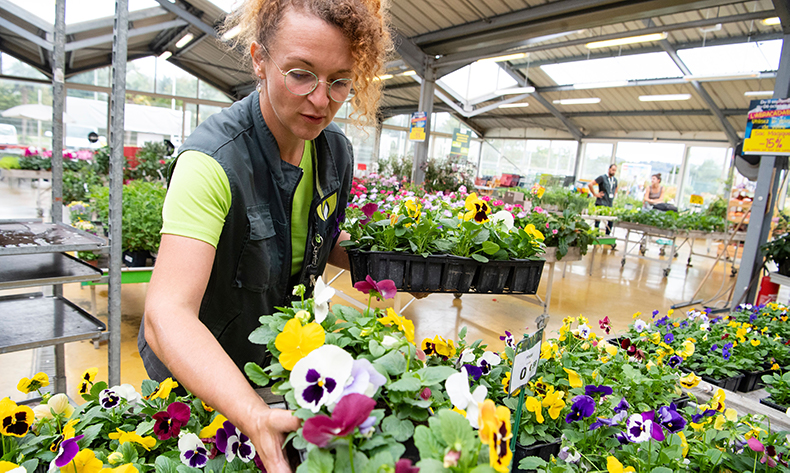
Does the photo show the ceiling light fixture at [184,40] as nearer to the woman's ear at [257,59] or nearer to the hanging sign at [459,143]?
the hanging sign at [459,143]

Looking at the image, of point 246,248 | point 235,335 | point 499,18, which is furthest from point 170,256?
point 499,18

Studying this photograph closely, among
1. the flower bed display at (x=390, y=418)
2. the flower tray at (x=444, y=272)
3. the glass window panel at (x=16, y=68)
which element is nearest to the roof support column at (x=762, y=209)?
the flower tray at (x=444, y=272)

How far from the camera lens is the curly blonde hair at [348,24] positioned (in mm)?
809

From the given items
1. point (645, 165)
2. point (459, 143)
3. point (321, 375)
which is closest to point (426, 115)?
point (459, 143)

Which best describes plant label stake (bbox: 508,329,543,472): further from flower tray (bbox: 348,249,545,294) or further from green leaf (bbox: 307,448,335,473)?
flower tray (bbox: 348,249,545,294)

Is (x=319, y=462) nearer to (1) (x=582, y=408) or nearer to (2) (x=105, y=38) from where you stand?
(1) (x=582, y=408)

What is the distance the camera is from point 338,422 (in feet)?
1.38

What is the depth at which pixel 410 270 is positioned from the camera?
1650mm

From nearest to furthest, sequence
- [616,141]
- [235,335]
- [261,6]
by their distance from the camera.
→ [261,6] → [235,335] → [616,141]

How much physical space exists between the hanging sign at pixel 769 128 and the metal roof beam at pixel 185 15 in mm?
8589

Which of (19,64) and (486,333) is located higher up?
(19,64)

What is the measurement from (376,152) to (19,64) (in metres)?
9.83

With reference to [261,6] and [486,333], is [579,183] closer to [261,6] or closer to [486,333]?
[486,333]

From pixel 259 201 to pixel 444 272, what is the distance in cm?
85
